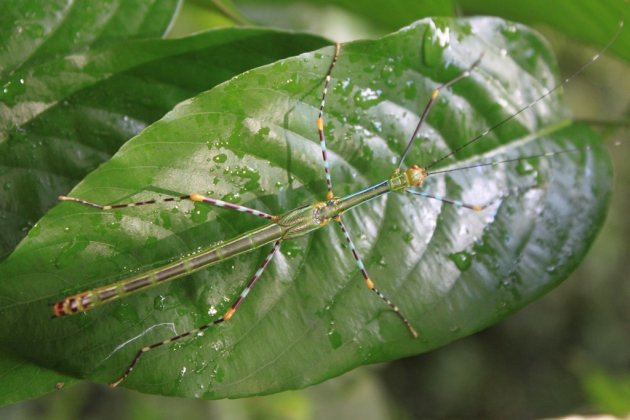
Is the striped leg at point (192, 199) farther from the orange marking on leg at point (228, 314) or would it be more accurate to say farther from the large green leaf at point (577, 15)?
the large green leaf at point (577, 15)

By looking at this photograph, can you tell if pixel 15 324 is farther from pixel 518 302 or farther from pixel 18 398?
pixel 518 302

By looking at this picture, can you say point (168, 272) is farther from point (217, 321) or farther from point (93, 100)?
point (93, 100)

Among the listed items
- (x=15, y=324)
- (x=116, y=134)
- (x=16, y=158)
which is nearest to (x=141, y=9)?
(x=116, y=134)

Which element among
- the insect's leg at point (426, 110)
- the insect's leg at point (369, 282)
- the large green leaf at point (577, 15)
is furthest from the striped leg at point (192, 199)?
the large green leaf at point (577, 15)

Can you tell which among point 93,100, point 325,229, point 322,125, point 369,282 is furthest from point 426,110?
point 93,100

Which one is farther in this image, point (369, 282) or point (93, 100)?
point (369, 282)

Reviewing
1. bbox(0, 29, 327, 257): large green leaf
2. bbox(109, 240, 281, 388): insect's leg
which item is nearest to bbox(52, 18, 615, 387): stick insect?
bbox(109, 240, 281, 388): insect's leg
